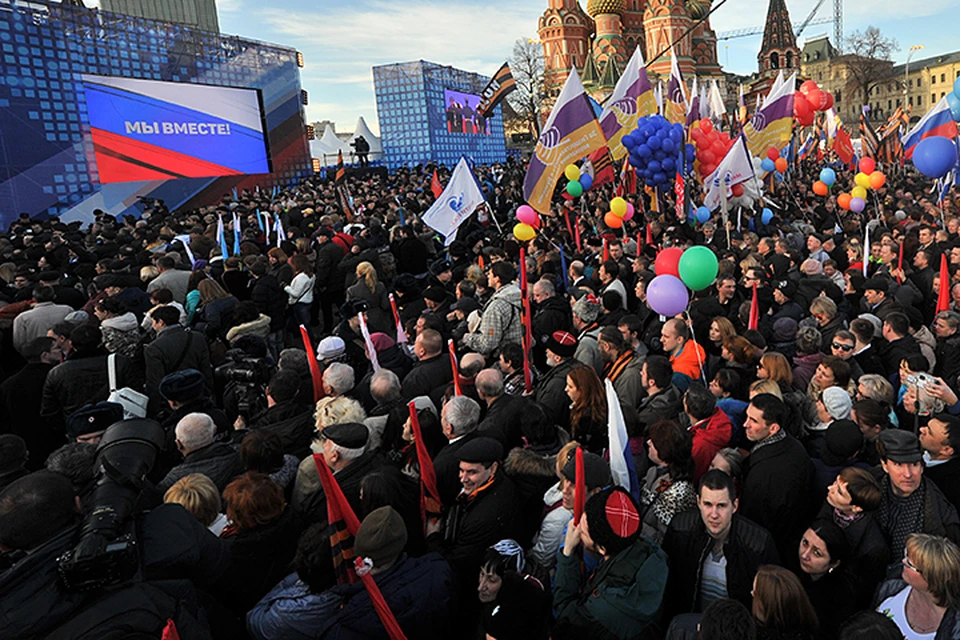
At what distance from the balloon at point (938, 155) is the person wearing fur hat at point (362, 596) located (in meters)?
9.45

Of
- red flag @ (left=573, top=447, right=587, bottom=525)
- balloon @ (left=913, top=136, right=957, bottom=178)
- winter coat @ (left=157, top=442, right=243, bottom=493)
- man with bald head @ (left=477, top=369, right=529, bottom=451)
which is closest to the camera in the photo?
red flag @ (left=573, top=447, right=587, bottom=525)

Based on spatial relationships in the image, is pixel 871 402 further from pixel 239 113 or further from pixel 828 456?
pixel 239 113

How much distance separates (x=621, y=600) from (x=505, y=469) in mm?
1073

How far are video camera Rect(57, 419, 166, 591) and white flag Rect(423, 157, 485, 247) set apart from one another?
20.1ft

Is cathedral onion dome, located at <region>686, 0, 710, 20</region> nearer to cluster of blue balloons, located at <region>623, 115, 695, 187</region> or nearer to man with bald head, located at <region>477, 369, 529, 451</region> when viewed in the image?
cluster of blue balloons, located at <region>623, 115, 695, 187</region>

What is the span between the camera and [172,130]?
19672mm

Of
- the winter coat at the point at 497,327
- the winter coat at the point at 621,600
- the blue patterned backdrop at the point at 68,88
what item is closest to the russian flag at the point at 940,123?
the winter coat at the point at 497,327

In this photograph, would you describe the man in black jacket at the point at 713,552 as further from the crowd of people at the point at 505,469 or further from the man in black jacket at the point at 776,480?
the man in black jacket at the point at 776,480

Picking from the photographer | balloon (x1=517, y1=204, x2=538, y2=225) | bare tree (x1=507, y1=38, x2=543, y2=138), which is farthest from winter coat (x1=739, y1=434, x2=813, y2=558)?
bare tree (x1=507, y1=38, x2=543, y2=138)

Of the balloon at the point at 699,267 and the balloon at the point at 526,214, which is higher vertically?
the balloon at the point at 526,214

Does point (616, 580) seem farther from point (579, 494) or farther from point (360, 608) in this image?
point (360, 608)

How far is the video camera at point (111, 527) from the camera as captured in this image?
1.79 meters

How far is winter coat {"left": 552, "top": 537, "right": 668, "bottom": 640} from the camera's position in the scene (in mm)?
2311

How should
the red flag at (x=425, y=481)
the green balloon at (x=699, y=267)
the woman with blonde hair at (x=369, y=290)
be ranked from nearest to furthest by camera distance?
1. the red flag at (x=425, y=481)
2. the green balloon at (x=699, y=267)
3. the woman with blonde hair at (x=369, y=290)
